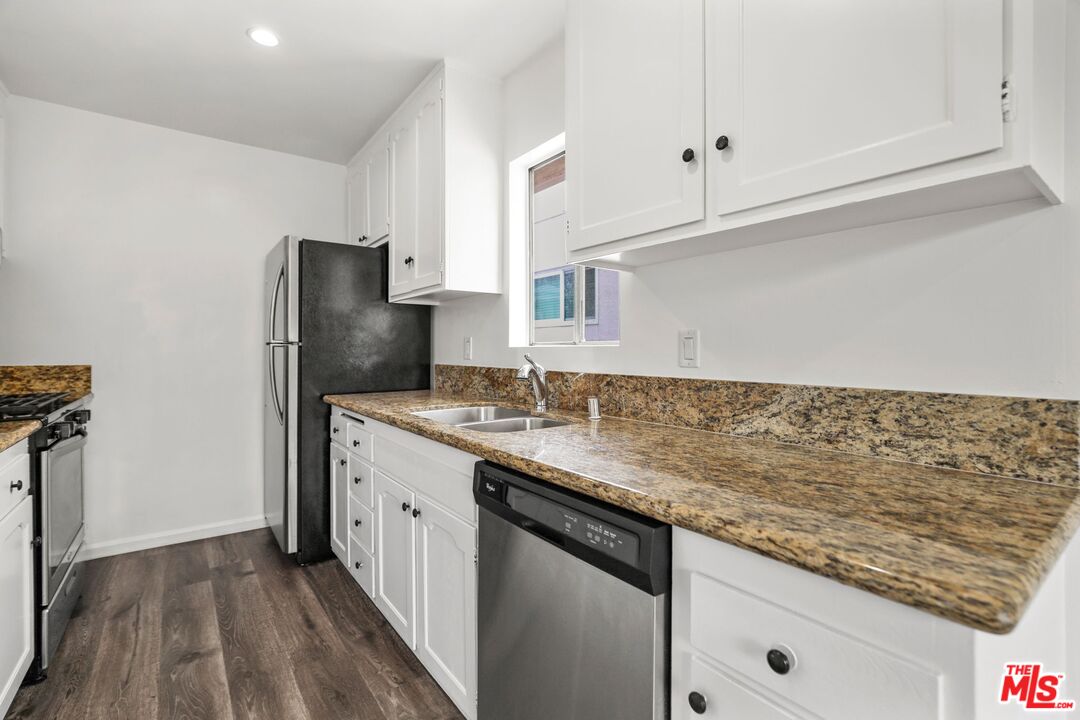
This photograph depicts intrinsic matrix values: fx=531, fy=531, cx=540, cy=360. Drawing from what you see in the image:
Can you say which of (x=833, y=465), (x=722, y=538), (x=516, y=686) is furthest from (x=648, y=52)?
(x=516, y=686)

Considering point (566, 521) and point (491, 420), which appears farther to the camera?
point (491, 420)

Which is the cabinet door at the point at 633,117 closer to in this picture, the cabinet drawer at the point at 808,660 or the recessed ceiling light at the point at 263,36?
the cabinet drawer at the point at 808,660

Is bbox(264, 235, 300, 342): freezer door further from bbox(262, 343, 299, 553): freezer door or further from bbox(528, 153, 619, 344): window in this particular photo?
bbox(528, 153, 619, 344): window

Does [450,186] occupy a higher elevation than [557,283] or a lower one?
higher

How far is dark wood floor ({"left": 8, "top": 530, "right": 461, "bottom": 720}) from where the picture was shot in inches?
65.6

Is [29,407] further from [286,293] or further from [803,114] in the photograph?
[803,114]

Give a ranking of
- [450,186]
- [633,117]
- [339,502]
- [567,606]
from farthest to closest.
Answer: [339,502], [450,186], [633,117], [567,606]

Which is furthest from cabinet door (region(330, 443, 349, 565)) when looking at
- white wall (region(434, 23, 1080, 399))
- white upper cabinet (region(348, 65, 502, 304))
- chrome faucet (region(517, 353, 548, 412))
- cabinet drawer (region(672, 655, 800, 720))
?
cabinet drawer (region(672, 655, 800, 720))

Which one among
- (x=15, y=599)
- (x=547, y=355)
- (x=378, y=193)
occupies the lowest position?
(x=15, y=599)

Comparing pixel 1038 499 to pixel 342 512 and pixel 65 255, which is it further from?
pixel 65 255

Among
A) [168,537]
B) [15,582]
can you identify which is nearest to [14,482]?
[15,582]

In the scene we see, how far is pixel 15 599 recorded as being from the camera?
162cm

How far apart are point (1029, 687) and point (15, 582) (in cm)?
243

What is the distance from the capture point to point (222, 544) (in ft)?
10.0
